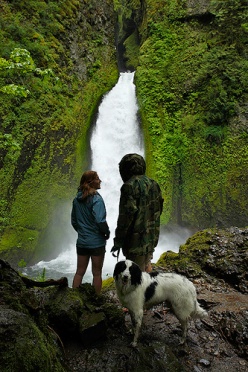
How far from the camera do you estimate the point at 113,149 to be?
13.5 metres

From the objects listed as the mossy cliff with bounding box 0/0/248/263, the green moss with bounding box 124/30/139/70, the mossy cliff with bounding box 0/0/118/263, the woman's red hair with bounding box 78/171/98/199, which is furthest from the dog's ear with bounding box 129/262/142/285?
the green moss with bounding box 124/30/139/70

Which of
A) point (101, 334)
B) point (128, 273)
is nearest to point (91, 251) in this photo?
point (128, 273)

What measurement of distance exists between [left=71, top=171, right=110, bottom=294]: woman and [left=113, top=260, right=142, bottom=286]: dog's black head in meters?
0.73

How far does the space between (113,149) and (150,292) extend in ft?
35.7

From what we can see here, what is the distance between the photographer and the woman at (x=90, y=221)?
3.56m

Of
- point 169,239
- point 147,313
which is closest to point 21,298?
point 147,313

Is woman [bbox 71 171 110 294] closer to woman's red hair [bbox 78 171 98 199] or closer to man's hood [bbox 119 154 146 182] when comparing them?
woman's red hair [bbox 78 171 98 199]

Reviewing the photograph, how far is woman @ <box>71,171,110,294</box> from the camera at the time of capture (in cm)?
356

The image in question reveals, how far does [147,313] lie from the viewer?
12.3 ft

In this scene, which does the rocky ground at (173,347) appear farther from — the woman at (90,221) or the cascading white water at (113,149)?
the cascading white water at (113,149)

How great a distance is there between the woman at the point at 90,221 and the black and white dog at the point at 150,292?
0.71 m

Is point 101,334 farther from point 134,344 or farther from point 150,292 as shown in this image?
point 150,292

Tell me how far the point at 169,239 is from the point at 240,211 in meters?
3.19

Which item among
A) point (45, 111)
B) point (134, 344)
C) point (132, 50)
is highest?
point (132, 50)
